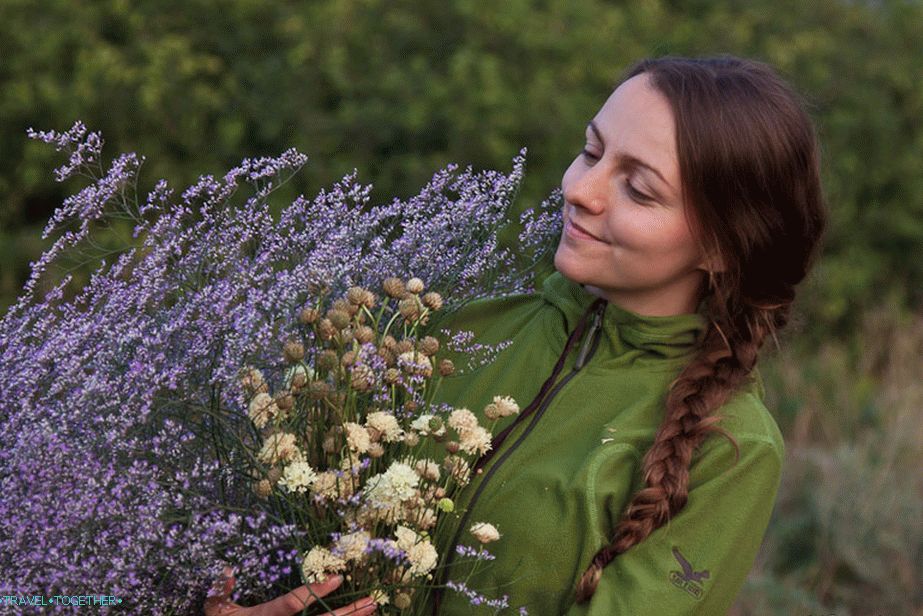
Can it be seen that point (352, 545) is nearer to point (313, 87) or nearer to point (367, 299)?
Answer: point (367, 299)

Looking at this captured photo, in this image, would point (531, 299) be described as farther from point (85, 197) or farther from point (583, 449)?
point (85, 197)

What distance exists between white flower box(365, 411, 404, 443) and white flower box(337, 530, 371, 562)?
0.13 metres

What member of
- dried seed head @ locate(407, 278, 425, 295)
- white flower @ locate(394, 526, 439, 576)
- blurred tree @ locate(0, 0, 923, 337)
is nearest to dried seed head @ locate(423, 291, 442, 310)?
dried seed head @ locate(407, 278, 425, 295)

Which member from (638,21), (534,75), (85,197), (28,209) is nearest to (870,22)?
(638,21)

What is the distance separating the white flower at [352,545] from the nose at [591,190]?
0.65 meters

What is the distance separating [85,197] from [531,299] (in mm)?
843

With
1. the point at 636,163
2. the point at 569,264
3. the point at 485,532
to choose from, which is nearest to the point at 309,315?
the point at 485,532

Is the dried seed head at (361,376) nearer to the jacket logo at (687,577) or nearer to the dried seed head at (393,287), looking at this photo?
the dried seed head at (393,287)

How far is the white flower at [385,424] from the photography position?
6.01 feet

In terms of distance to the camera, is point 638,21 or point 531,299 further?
point 638,21

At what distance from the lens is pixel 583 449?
2.18m

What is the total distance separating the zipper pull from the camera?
2287mm

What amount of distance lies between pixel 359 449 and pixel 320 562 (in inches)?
6.3

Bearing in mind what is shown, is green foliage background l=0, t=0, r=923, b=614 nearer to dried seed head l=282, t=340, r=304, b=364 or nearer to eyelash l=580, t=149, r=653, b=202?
eyelash l=580, t=149, r=653, b=202
